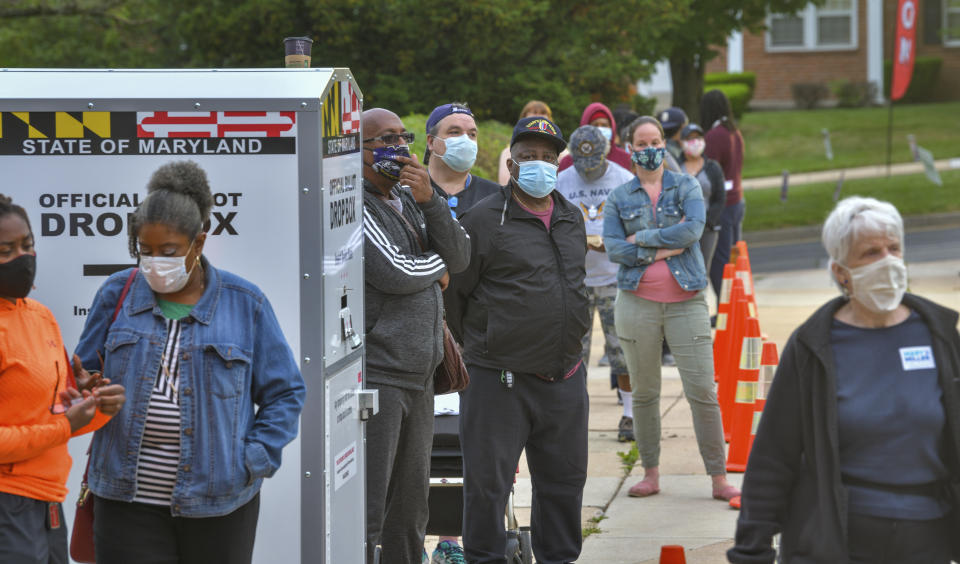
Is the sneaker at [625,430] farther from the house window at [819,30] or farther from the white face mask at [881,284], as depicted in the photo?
the house window at [819,30]

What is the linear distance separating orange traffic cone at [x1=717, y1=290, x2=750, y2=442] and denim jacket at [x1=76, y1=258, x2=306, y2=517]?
539cm

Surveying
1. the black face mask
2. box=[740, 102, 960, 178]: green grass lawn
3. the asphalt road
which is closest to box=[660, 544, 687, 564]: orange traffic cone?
the black face mask

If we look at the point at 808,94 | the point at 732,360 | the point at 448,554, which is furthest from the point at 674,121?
the point at 808,94

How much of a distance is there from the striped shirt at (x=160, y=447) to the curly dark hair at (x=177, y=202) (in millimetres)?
455

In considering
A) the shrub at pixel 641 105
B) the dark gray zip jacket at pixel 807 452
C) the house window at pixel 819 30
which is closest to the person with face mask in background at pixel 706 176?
the dark gray zip jacket at pixel 807 452

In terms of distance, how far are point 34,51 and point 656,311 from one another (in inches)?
519

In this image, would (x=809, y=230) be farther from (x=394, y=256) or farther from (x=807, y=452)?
(x=807, y=452)

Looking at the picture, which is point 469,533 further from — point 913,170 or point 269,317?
point 913,170

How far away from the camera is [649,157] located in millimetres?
7426

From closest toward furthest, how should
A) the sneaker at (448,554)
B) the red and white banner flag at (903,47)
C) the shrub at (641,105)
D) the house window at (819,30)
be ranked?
the sneaker at (448,554) → the shrub at (641,105) → the red and white banner flag at (903,47) → the house window at (819,30)

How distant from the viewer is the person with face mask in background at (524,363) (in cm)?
569

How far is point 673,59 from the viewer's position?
22.7 metres

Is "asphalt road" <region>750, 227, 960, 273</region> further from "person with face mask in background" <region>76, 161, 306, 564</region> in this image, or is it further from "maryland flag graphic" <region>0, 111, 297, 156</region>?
"person with face mask in background" <region>76, 161, 306, 564</region>

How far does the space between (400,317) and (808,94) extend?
35.5 metres
